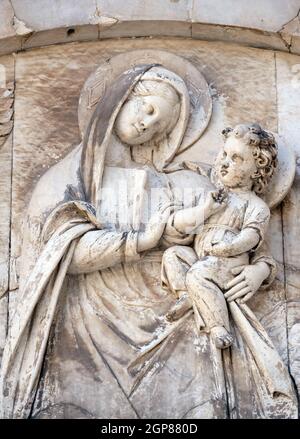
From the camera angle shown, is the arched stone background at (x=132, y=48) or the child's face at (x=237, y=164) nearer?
the child's face at (x=237, y=164)

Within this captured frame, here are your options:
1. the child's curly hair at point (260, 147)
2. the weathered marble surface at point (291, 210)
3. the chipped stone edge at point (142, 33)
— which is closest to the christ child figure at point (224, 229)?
the child's curly hair at point (260, 147)

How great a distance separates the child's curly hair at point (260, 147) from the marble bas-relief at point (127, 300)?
3 centimetres

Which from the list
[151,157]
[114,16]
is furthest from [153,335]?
[114,16]

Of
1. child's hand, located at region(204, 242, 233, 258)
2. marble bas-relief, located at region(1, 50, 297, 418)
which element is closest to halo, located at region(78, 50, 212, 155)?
marble bas-relief, located at region(1, 50, 297, 418)

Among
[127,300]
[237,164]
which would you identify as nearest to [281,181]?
[237,164]

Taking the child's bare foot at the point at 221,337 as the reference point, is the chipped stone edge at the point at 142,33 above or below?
above

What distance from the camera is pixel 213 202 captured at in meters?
10.2

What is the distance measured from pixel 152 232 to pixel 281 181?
0.71 meters

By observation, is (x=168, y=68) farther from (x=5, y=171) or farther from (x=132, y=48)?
(x=5, y=171)

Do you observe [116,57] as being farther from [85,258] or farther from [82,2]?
[85,258]

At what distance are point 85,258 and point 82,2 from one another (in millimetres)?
1414

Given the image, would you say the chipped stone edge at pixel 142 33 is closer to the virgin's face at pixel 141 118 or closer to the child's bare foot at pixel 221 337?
the virgin's face at pixel 141 118

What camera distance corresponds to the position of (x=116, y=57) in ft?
35.6

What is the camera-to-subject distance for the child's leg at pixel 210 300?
10047mm
